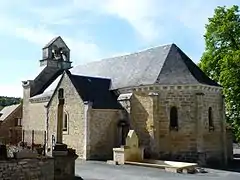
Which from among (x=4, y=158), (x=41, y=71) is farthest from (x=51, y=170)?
(x=41, y=71)

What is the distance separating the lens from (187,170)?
1719 cm

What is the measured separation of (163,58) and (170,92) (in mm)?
3168

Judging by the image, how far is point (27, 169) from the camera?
11688 millimetres

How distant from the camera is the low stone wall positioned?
36.2ft

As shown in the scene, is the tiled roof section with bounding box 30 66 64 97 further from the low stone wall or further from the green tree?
the low stone wall

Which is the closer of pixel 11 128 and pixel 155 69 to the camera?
pixel 155 69

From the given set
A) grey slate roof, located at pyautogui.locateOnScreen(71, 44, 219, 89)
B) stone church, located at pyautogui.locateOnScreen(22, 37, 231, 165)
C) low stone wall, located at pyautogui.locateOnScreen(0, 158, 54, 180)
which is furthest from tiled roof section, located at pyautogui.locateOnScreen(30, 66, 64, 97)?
low stone wall, located at pyautogui.locateOnScreen(0, 158, 54, 180)

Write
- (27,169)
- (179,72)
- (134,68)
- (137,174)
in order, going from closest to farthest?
(27,169)
(137,174)
(179,72)
(134,68)

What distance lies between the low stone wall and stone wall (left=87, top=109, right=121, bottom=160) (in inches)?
A: 420

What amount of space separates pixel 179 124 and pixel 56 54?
58.6 feet

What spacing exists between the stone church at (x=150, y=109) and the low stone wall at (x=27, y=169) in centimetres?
807

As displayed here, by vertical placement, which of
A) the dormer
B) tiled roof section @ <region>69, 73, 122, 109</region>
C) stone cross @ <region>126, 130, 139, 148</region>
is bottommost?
stone cross @ <region>126, 130, 139, 148</region>

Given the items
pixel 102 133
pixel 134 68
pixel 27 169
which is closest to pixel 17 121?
pixel 102 133

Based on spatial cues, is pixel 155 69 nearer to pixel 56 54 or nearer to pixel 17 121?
pixel 56 54
